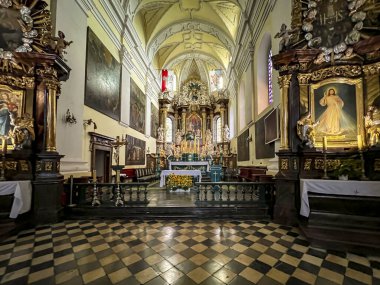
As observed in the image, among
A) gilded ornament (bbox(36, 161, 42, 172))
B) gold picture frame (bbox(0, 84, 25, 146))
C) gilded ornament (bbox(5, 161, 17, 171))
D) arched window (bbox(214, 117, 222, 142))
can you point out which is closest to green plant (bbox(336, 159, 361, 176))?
gilded ornament (bbox(36, 161, 42, 172))

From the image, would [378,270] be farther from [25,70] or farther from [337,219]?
[25,70]

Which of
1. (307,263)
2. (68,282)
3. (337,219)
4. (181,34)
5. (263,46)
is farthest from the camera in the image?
(181,34)

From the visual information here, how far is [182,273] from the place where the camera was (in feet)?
8.11

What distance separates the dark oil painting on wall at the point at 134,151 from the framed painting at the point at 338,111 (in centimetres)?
878

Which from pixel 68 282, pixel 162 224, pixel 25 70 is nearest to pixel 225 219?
pixel 162 224

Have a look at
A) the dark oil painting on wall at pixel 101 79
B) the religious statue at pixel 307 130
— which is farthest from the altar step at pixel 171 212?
the dark oil painting on wall at pixel 101 79

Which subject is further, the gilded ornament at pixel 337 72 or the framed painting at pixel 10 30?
the framed painting at pixel 10 30

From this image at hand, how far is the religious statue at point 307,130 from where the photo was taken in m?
4.57

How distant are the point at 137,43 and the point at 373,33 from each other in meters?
10.8

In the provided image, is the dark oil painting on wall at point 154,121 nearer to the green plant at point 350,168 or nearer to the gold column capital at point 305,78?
the gold column capital at point 305,78

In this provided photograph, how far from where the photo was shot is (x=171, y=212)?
495cm

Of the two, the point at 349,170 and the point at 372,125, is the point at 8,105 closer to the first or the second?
the point at 349,170

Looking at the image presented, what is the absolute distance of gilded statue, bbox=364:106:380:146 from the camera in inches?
157

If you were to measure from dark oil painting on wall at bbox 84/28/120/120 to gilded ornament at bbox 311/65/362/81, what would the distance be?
277 inches
